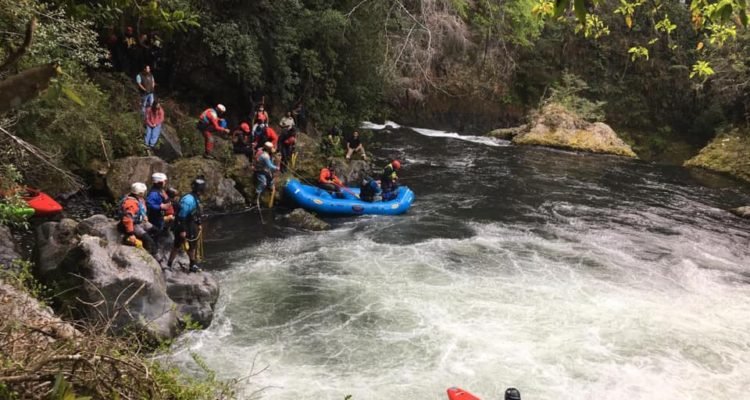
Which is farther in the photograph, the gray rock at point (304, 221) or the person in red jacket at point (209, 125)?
the person in red jacket at point (209, 125)

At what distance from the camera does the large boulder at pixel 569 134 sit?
21859 mm

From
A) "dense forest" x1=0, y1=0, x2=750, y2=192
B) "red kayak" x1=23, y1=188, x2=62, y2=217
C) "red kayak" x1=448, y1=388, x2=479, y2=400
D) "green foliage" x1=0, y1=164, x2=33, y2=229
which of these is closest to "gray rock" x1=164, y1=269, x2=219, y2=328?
"green foliage" x1=0, y1=164, x2=33, y2=229

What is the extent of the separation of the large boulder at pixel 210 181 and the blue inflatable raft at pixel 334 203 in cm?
118

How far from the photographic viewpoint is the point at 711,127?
2283cm

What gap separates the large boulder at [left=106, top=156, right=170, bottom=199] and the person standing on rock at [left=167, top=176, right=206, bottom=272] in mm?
2941

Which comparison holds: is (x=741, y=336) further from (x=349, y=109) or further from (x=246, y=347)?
(x=349, y=109)

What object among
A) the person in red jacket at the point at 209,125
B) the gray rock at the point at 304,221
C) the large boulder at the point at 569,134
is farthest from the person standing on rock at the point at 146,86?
the large boulder at the point at 569,134

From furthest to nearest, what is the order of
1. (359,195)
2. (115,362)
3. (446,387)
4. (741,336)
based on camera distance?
(359,195) < (741,336) < (446,387) < (115,362)

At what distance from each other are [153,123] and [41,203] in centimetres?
287

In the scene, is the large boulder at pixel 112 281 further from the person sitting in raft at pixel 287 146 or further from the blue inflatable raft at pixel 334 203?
the person sitting in raft at pixel 287 146

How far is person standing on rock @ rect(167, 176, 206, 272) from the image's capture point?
7.34 meters

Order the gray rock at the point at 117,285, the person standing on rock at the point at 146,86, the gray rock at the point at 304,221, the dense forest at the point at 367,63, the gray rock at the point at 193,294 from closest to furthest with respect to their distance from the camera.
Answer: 1. the dense forest at the point at 367,63
2. the gray rock at the point at 117,285
3. the gray rock at the point at 193,294
4. the person standing on rock at the point at 146,86
5. the gray rock at the point at 304,221

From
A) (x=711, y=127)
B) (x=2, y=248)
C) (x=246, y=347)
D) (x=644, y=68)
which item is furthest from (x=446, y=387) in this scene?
(x=644, y=68)

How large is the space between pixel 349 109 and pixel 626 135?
44.4ft
